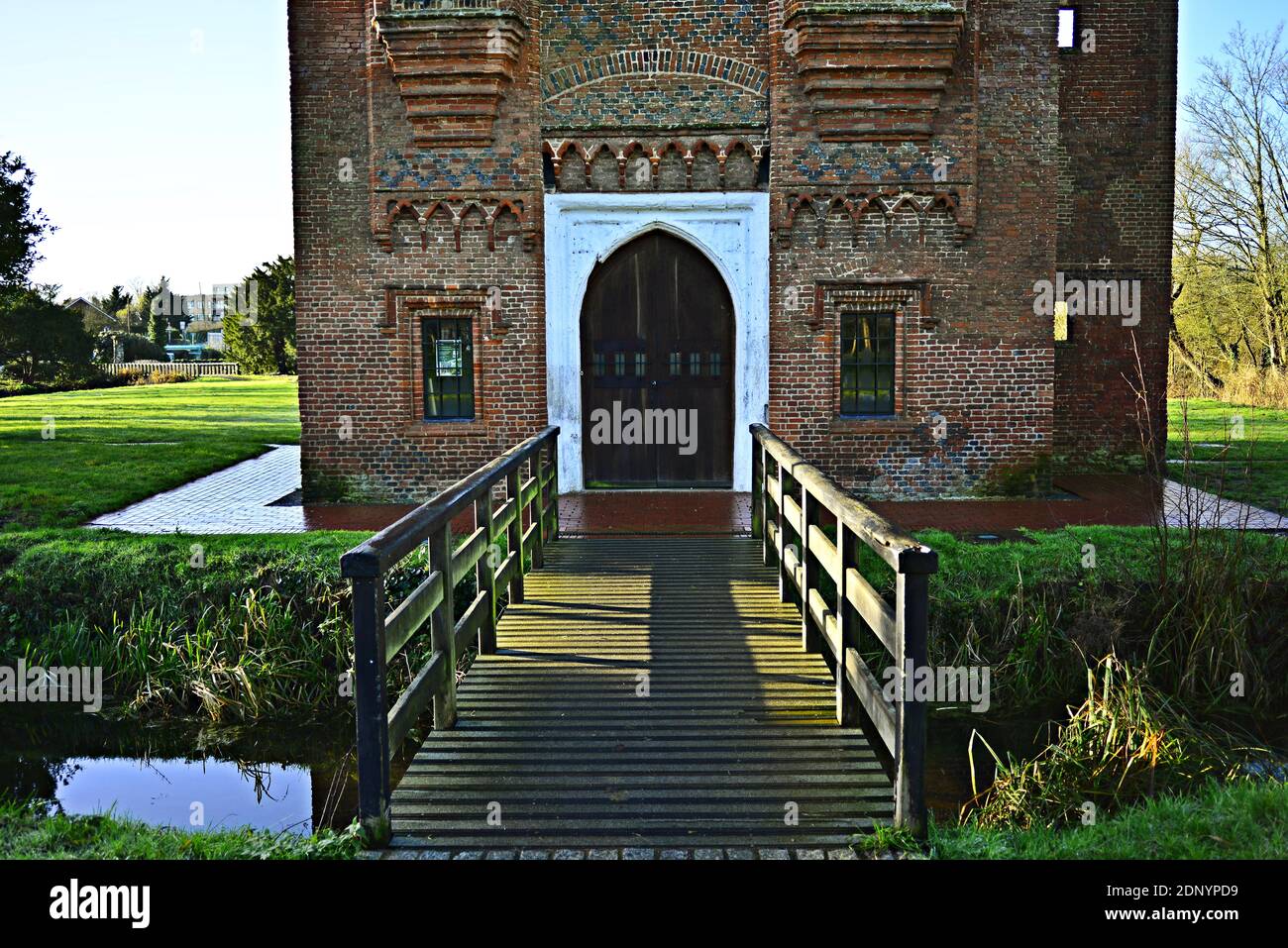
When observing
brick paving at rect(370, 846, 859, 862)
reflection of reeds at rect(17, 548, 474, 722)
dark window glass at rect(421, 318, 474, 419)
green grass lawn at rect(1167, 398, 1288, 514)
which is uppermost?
dark window glass at rect(421, 318, 474, 419)

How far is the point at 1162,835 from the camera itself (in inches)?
205

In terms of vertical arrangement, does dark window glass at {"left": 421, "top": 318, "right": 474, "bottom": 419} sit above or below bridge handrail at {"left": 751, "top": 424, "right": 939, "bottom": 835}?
above

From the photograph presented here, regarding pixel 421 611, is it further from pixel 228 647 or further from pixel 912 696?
pixel 228 647

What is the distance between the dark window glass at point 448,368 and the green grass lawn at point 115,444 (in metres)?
3.74

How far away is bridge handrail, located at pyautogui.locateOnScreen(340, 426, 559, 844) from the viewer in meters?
4.48

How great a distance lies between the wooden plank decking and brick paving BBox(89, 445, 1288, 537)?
10.4 ft

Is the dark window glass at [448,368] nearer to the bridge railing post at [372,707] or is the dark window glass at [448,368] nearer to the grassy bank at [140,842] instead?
the grassy bank at [140,842]

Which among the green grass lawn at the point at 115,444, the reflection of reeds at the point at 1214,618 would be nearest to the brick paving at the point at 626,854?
the reflection of reeds at the point at 1214,618

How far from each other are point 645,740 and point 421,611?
4.37 feet

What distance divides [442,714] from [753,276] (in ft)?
28.5

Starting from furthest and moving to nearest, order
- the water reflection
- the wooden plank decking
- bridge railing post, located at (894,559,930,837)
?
the water reflection
the wooden plank decking
bridge railing post, located at (894,559,930,837)

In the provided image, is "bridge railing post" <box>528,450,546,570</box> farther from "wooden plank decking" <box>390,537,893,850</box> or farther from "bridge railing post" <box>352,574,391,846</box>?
"bridge railing post" <box>352,574,391,846</box>

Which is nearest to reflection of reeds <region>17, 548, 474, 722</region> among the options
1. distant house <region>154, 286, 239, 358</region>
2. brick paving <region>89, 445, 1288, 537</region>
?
brick paving <region>89, 445, 1288, 537</region>

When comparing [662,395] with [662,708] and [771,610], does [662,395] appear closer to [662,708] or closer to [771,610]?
[771,610]
